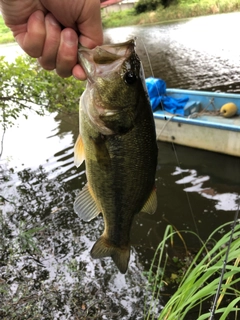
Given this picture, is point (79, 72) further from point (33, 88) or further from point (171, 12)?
point (171, 12)

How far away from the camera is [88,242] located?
17.0 ft

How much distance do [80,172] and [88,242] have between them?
2.84 m

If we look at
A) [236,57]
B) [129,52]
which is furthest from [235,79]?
[129,52]

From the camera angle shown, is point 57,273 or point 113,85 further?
point 57,273

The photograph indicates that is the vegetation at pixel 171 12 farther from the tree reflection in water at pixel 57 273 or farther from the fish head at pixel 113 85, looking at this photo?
the fish head at pixel 113 85

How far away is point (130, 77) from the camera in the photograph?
4.84 ft

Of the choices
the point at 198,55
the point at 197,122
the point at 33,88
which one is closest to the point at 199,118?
the point at 197,122

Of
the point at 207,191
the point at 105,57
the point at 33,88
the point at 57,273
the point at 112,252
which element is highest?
the point at 105,57

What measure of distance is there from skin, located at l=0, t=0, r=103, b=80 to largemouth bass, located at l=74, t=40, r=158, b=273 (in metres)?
0.09

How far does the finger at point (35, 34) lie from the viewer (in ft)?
4.96

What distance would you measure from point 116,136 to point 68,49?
495 millimetres

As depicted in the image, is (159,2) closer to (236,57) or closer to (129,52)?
(236,57)

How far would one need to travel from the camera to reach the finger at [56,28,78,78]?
1.55 metres

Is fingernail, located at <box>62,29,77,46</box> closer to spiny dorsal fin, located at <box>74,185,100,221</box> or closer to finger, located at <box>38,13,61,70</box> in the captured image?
finger, located at <box>38,13,61,70</box>
